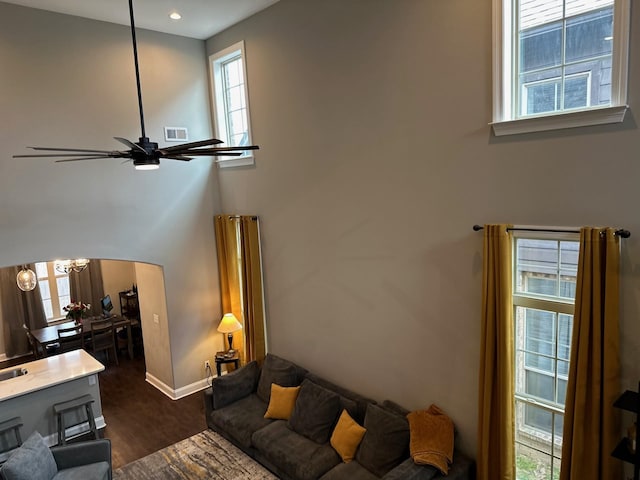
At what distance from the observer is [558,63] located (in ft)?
11.7

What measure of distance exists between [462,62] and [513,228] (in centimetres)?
151

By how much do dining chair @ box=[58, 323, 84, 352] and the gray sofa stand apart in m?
4.18

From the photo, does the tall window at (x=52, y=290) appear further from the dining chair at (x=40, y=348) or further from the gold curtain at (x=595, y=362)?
the gold curtain at (x=595, y=362)

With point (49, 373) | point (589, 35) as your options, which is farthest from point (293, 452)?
point (589, 35)

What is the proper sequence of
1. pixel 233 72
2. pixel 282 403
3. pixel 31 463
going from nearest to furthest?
pixel 31 463 < pixel 282 403 < pixel 233 72

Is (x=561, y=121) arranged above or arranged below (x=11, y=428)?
above

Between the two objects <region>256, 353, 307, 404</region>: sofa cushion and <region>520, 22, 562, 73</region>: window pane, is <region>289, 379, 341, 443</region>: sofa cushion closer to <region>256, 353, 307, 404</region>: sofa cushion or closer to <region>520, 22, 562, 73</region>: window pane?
<region>256, 353, 307, 404</region>: sofa cushion

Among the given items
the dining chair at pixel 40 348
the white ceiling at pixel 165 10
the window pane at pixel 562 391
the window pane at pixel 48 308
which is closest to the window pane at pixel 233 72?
the white ceiling at pixel 165 10

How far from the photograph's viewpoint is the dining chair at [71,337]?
870cm

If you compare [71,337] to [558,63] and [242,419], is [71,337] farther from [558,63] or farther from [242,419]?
[558,63]

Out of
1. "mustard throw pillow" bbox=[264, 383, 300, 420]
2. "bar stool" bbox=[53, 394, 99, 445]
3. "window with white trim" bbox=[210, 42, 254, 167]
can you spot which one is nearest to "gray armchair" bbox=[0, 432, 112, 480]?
"bar stool" bbox=[53, 394, 99, 445]

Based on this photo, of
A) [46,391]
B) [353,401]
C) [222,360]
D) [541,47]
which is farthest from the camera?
[222,360]

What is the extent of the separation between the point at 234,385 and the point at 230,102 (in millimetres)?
4131

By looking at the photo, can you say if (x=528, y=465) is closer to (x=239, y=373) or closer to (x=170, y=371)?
(x=239, y=373)
